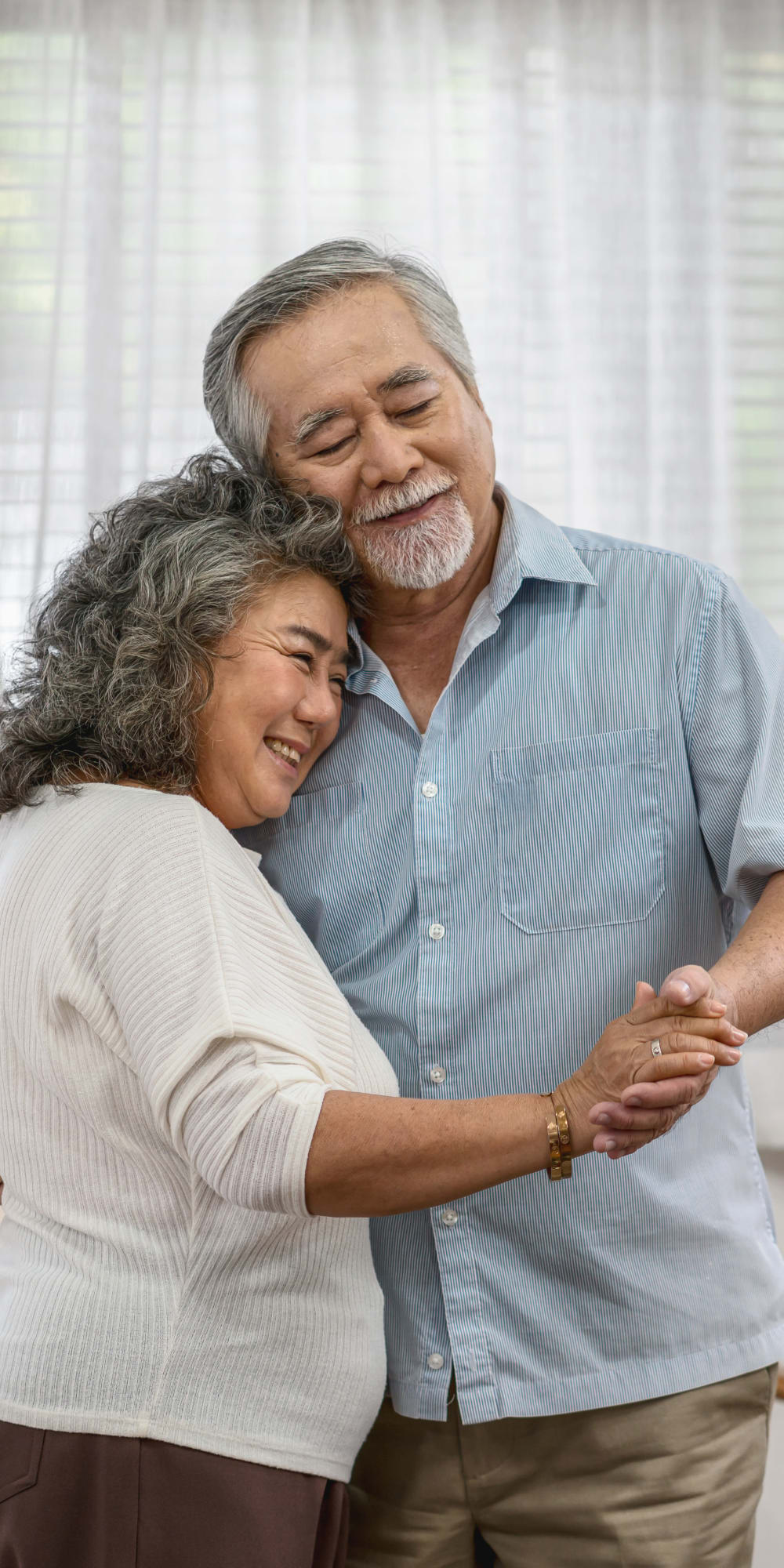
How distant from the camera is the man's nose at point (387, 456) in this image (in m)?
1.56

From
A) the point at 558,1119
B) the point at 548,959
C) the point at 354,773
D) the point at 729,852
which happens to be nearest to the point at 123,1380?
the point at 558,1119

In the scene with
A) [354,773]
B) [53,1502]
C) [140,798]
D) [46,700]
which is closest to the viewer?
[53,1502]

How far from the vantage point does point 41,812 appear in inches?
52.0

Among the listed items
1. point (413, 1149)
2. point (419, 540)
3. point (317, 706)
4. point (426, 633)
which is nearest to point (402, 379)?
point (419, 540)

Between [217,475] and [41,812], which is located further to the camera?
[217,475]

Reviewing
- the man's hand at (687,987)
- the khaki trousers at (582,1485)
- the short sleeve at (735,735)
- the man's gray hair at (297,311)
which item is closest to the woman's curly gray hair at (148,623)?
the man's gray hair at (297,311)

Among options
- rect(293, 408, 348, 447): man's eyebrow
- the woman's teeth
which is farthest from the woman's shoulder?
rect(293, 408, 348, 447): man's eyebrow

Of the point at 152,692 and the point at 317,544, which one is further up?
the point at 317,544

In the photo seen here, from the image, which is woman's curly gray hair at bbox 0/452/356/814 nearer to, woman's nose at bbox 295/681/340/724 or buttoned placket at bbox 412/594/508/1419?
woman's nose at bbox 295/681/340/724

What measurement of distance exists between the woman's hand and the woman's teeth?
0.52 m

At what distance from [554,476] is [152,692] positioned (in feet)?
4.43

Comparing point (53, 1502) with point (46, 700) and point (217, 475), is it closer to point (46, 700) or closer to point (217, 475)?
point (46, 700)

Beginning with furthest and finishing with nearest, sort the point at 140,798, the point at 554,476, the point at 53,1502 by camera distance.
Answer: the point at 554,476
the point at 140,798
the point at 53,1502

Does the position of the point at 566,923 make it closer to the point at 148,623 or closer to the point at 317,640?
the point at 317,640
